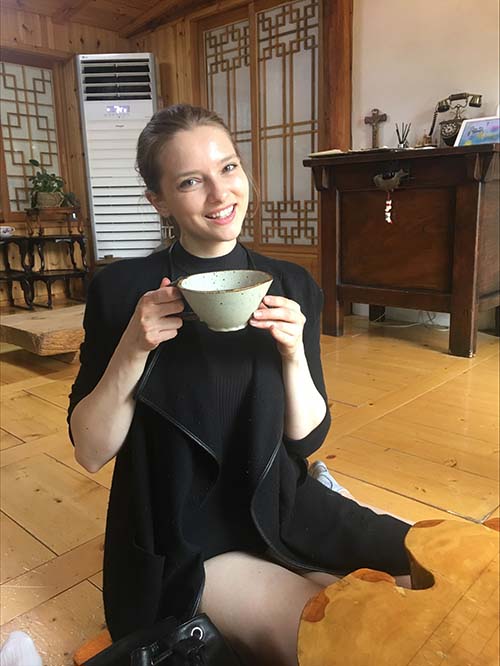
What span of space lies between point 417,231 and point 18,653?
2537 mm

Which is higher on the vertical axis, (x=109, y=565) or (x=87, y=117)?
(x=87, y=117)

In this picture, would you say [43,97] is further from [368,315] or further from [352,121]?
[368,315]

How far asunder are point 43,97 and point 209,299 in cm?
535

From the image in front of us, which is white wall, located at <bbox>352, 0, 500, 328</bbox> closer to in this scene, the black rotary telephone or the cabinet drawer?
the black rotary telephone

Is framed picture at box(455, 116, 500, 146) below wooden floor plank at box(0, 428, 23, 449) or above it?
above

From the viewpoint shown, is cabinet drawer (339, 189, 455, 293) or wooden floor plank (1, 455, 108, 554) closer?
wooden floor plank (1, 455, 108, 554)

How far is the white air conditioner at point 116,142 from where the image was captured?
4.96 meters

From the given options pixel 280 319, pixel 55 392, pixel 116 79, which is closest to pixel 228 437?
pixel 280 319

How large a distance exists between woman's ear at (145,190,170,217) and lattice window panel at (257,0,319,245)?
3228 mm

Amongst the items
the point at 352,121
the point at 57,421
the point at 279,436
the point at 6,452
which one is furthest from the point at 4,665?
the point at 352,121

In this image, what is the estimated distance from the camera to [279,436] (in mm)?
920

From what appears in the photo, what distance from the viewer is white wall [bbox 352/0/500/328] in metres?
3.10

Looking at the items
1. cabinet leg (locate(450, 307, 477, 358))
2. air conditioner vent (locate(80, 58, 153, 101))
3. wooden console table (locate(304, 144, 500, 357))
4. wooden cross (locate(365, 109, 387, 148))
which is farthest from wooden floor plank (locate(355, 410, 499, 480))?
air conditioner vent (locate(80, 58, 153, 101))

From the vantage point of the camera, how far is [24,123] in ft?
16.9
